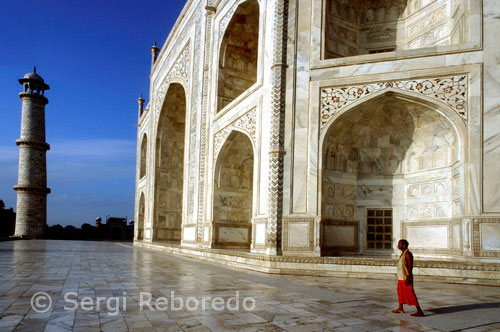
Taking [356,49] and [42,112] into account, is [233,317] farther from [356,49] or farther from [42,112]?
[42,112]

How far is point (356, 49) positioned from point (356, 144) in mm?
2827

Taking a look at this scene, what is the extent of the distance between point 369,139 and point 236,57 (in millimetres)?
6095

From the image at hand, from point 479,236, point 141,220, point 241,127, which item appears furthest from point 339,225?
point 141,220

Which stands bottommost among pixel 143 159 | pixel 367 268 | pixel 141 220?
pixel 141 220

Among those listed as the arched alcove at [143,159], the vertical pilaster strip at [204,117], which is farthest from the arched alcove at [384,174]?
the arched alcove at [143,159]

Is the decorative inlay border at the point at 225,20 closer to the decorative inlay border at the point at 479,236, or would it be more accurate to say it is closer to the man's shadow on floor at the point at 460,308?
the decorative inlay border at the point at 479,236

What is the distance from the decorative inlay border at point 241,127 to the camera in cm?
1148

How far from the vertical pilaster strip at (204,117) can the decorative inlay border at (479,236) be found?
8328 mm

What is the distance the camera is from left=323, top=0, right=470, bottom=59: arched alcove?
10438 mm

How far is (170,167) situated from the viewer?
23.6m

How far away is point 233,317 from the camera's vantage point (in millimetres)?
4336

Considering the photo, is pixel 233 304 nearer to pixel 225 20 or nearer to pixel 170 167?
pixel 225 20

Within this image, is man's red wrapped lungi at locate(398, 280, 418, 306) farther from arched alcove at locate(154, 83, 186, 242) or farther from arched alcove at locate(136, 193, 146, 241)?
arched alcove at locate(136, 193, 146, 241)

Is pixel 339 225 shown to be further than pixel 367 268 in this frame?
Yes
